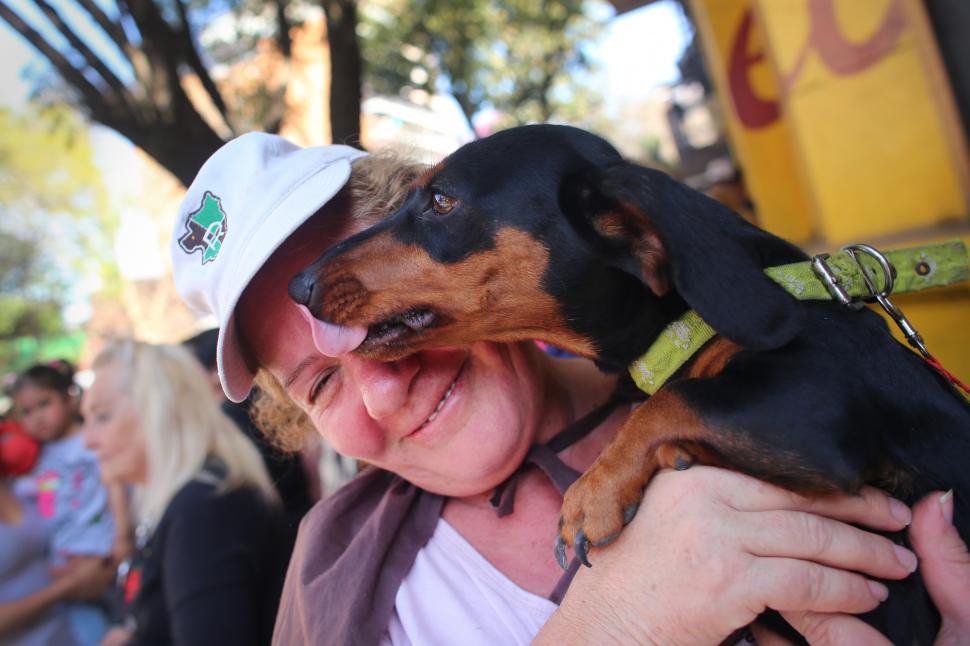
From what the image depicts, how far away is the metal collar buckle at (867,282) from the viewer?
1.46 meters

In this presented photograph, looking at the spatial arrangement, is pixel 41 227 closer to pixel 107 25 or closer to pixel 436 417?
pixel 107 25

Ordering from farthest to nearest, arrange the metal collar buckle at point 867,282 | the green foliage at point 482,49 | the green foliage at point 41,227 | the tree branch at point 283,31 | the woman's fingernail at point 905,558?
the green foliage at point 41,227 < the green foliage at point 482,49 < the tree branch at point 283,31 < the metal collar buckle at point 867,282 < the woman's fingernail at point 905,558

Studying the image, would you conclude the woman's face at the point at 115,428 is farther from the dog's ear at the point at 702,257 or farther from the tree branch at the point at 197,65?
the dog's ear at the point at 702,257

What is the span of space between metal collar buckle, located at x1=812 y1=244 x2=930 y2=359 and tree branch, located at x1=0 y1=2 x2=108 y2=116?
565cm

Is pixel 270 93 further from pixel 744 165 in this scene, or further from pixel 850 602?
pixel 850 602

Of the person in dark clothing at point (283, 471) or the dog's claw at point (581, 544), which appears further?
the person in dark clothing at point (283, 471)

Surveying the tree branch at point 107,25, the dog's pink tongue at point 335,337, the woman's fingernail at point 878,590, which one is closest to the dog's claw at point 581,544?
the woman's fingernail at point 878,590

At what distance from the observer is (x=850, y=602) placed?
128cm

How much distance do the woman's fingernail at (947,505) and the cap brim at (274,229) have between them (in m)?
1.41

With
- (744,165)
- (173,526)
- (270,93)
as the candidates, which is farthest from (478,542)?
(270,93)

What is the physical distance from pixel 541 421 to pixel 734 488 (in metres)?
0.68

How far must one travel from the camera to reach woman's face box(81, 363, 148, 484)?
4.00 m

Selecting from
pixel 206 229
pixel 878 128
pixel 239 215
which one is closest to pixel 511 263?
pixel 239 215

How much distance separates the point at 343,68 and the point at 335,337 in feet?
17.8
